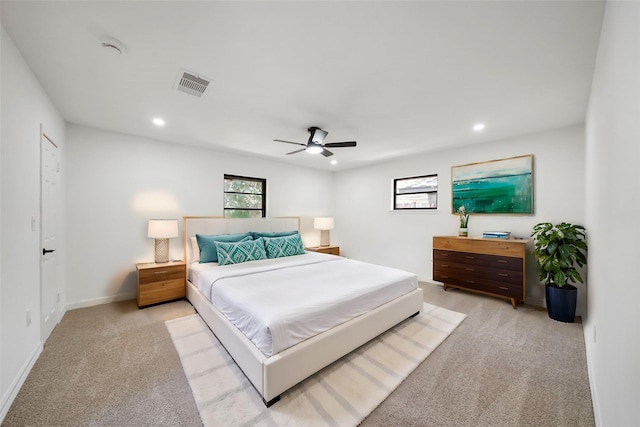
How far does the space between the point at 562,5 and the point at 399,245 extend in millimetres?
4224

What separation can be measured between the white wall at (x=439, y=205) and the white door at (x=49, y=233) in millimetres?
5119

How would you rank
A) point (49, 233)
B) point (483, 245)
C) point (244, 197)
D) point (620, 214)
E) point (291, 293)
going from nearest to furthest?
point (620, 214) < point (291, 293) < point (49, 233) < point (483, 245) < point (244, 197)

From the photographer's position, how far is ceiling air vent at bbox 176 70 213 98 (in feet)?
6.93

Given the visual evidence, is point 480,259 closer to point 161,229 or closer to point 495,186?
point 495,186

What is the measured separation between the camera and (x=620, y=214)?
1170 mm

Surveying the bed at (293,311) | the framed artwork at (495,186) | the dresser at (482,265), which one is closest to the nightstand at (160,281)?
the bed at (293,311)

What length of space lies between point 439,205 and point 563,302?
7.11 feet

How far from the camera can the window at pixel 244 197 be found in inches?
187

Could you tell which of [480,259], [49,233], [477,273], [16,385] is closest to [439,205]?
[480,259]

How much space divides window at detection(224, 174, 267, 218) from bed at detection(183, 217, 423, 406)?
975 mm

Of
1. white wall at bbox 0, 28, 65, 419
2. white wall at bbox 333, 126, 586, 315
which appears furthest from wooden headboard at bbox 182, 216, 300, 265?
white wall at bbox 0, 28, 65, 419

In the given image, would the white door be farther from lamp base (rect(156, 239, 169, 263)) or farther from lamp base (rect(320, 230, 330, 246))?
lamp base (rect(320, 230, 330, 246))

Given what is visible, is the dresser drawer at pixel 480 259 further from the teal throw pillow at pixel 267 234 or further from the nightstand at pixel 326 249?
the teal throw pillow at pixel 267 234

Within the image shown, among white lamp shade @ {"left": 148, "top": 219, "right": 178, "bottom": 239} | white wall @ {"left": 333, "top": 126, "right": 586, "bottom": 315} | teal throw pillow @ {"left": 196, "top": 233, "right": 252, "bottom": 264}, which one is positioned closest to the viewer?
white wall @ {"left": 333, "top": 126, "right": 586, "bottom": 315}
